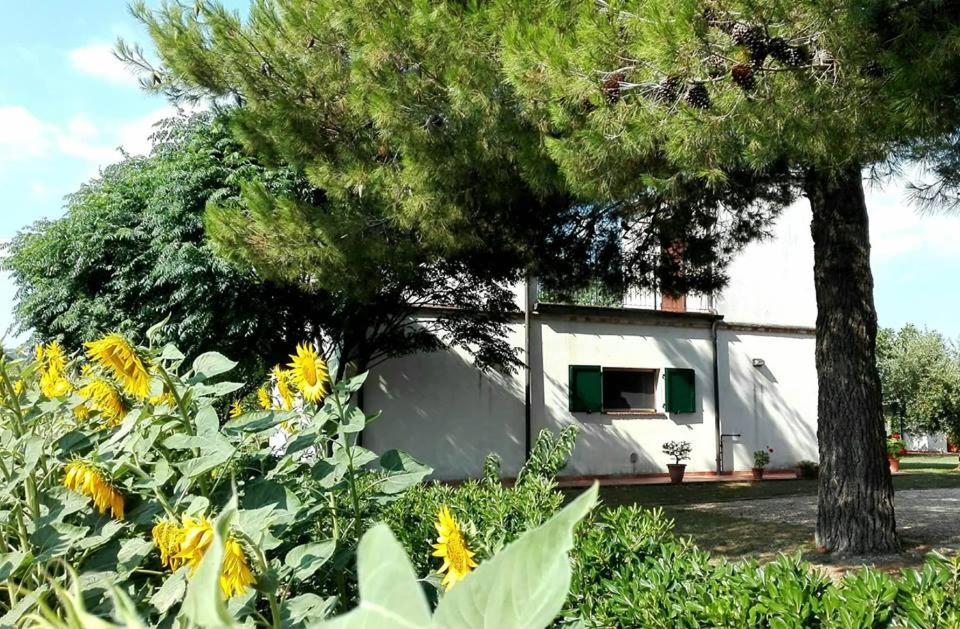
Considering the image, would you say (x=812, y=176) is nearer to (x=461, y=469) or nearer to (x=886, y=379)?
(x=461, y=469)

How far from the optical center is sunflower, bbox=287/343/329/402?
175cm

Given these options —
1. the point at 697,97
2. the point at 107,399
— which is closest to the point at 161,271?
the point at 697,97

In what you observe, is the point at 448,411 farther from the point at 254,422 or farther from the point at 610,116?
the point at 254,422

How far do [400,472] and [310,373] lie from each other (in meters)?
0.30

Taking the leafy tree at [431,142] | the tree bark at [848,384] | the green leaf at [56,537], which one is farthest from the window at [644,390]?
the green leaf at [56,537]

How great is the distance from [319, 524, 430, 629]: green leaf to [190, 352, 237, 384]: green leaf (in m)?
1.51

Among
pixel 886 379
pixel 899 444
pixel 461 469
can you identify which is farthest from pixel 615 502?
pixel 886 379

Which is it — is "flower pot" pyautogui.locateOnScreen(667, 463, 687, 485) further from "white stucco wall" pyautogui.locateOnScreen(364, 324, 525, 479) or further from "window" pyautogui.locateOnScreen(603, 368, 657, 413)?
"white stucco wall" pyautogui.locateOnScreen(364, 324, 525, 479)

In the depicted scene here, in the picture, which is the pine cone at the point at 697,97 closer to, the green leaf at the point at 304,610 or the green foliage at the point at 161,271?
the green leaf at the point at 304,610

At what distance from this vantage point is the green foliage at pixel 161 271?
10.1 metres

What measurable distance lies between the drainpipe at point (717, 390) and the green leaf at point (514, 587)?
1688 cm

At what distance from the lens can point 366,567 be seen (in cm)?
35

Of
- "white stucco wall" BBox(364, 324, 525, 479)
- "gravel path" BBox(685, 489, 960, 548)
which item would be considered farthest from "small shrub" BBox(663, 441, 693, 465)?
"gravel path" BBox(685, 489, 960, 548)

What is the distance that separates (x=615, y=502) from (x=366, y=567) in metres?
11.2
